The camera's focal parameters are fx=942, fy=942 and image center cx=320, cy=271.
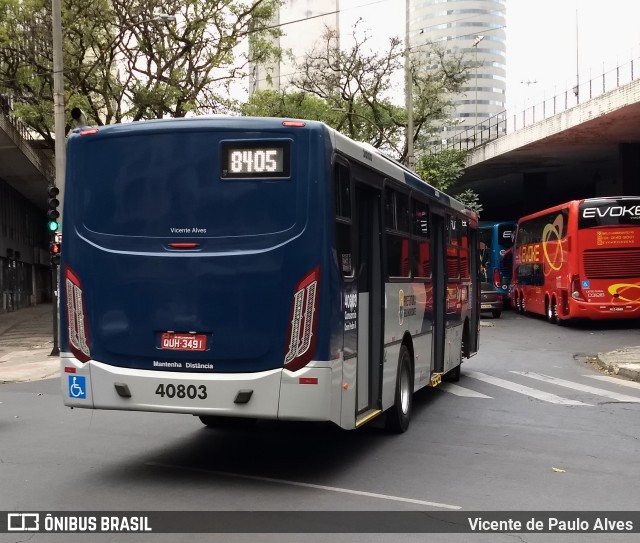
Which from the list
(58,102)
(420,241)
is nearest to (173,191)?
(420,241)

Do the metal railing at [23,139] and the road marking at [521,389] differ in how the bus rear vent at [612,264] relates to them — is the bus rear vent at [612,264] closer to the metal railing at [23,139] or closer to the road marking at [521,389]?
the road marking at [521,389]

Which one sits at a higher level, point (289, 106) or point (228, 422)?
point (289, 106)

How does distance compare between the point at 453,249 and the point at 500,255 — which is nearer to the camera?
the point at 453,249

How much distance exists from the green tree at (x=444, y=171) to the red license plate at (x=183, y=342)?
119 ft

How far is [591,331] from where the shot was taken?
29719mm

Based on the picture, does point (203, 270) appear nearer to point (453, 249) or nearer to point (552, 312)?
point (453, 249)

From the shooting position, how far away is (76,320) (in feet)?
27.9

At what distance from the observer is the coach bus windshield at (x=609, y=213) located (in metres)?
29.3

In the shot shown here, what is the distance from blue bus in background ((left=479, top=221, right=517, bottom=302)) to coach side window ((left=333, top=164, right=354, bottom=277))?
119ft

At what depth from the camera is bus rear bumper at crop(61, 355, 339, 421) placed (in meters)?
7.86

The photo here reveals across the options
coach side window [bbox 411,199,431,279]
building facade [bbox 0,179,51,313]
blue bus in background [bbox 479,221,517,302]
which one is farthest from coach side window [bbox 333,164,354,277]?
building facade [bbox 0,179,51,313]

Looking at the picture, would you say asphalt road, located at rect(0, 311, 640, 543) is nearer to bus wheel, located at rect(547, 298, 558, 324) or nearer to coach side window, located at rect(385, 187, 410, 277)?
coach side window, located at rect(385, 187, 410, 277)

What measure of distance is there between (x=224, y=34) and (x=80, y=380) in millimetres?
29682

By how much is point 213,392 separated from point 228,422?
3133 millimetres
